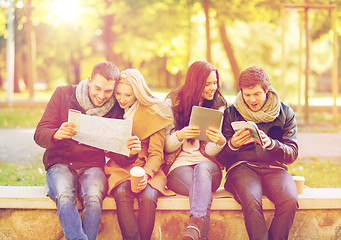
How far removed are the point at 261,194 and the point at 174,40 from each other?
1801 cm

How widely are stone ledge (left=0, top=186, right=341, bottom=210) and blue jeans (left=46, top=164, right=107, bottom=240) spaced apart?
13 cm

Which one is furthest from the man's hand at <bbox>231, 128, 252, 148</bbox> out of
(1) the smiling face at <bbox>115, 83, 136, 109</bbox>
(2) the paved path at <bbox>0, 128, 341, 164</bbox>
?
(2) the paved path at <bbox>0, 128, 341, 164</bbox>

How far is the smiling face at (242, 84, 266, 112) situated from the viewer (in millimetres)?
3895

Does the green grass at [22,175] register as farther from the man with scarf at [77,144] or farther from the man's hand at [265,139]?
the man's hand at [265,139]

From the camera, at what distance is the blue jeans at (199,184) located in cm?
354

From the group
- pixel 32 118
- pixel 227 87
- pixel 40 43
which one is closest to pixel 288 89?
pixel 32 118

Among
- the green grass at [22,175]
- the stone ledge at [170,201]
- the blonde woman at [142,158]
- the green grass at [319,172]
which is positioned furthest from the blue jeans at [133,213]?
the green grass at [319,172]

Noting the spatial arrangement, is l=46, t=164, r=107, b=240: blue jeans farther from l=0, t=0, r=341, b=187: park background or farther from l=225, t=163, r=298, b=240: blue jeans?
l=0, t=0, r=341, b=187: park background

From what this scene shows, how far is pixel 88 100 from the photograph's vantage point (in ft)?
13.1

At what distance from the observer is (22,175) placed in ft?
18.5

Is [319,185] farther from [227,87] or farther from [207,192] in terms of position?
[227,87]

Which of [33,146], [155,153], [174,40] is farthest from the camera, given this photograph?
[174,40]

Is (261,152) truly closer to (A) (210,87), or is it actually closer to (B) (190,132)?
(B) (190,132)

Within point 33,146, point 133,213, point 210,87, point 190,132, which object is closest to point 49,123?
point 133,213
